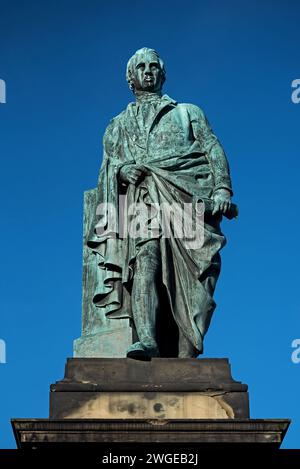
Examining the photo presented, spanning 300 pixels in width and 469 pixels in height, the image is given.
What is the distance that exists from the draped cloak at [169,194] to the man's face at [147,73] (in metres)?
0.27

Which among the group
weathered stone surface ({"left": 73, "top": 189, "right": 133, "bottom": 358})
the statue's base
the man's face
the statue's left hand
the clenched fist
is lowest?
the statue's base

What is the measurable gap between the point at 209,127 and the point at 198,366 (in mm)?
3973

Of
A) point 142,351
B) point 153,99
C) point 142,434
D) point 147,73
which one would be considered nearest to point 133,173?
point 153,99

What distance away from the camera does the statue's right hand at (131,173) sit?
17.0m

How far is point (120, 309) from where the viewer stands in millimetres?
16672

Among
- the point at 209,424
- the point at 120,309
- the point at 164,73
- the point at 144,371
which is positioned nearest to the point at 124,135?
the point at 164,73

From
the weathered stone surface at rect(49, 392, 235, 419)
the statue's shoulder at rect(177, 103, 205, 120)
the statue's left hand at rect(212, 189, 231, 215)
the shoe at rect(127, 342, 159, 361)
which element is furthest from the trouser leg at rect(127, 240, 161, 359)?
the statue's shoulder at rect(177, 103, 205, 120)

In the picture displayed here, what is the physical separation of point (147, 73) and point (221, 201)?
2.42 metres

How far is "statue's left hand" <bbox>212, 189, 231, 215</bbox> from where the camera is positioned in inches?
661

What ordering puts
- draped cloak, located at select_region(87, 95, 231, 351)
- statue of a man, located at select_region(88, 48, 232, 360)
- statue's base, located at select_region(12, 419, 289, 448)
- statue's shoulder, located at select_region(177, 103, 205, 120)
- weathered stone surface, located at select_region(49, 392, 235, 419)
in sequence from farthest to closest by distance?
statue's shoulder, located at select_region(177, 103, 205, 120) → draped cloak, located at select_region(87, 95, 231, 351) → statue of a man, located at select_region(88, 48, 232, 360) → weathered stone surface, located at select_region(49, 392, 235, 419) → statue's base, located at select_region(12, 419, 289, 448)

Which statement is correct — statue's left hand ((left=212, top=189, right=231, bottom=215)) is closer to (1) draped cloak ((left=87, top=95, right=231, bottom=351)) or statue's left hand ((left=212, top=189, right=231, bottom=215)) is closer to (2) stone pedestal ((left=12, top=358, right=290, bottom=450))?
(1) draped cloak ((left=87, top=95, right=231, bottom=351))

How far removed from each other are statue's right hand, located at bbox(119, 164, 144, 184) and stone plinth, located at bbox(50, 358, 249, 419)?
2.76 metres

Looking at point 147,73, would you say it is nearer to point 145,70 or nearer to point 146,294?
point 145,70

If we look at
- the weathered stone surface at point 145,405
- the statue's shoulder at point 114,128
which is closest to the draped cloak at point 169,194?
the statue's shoulder at point 114,128
